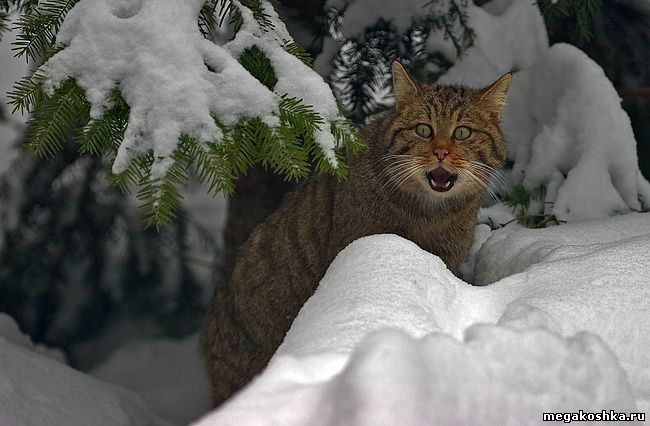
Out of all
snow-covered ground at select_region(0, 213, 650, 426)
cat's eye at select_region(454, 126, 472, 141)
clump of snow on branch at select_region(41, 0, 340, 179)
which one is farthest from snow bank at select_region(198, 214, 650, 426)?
cat's eye at select_region(454, 126, 472, 141)

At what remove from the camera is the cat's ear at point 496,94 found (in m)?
2.39

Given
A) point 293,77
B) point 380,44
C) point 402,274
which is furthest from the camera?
point 380,44

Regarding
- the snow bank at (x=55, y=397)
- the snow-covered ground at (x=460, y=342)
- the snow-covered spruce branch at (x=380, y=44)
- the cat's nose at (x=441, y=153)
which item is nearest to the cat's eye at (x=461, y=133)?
the cat's nose at (x=441, y=153)

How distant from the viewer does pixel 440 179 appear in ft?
7.57

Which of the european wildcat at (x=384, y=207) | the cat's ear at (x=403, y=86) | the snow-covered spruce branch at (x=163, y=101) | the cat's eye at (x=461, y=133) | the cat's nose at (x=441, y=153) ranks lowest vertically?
the european wildcat at (x=384, y=207)

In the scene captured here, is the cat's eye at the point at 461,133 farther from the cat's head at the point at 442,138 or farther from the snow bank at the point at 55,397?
the snow bank at the point at 55,397

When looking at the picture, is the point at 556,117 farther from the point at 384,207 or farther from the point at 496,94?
the point at 384,207

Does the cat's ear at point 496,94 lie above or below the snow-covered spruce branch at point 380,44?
above

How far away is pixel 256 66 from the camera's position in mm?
1684

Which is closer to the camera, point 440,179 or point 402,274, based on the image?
point 402,274

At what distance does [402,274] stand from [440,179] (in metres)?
0.98

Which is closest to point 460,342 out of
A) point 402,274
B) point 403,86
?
point 402,274

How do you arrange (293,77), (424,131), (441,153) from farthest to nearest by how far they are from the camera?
(424,131) → (441,153) → (293,77)

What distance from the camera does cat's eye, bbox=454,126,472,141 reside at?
2.35 metres
